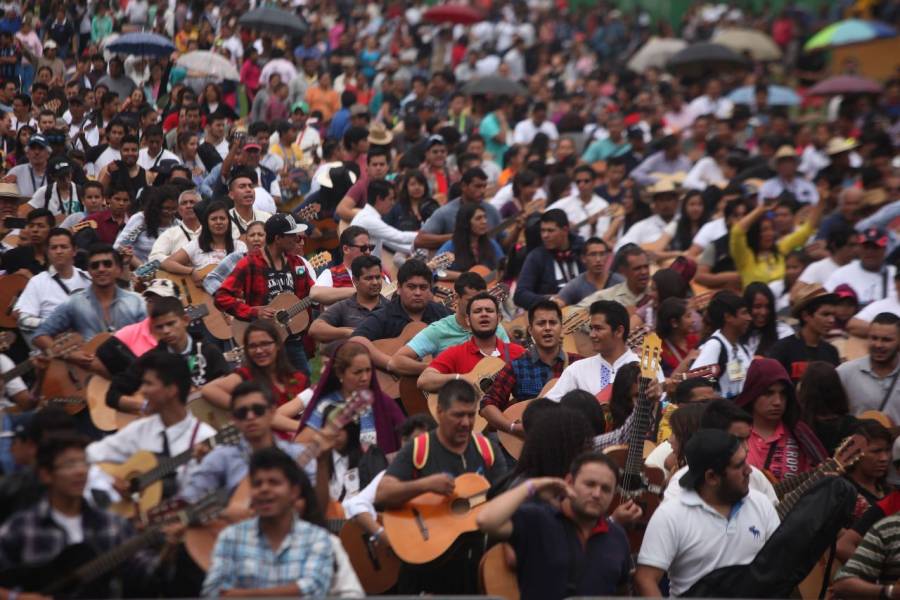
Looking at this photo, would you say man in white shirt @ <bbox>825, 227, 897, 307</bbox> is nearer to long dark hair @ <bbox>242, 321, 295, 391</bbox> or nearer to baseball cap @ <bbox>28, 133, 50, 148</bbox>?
long dark hair @ <bbox>242, 321, 295, 391</bbox>

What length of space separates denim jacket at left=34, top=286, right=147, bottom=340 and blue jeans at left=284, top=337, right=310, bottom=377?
1.45 meters

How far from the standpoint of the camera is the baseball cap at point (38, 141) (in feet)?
49.0

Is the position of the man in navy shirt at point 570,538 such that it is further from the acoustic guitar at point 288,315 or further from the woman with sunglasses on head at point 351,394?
the acoustic guitar at point 288,315

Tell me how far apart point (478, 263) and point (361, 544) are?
6054mm

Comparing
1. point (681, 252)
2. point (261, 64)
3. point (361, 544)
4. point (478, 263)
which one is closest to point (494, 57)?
point (261, 64)

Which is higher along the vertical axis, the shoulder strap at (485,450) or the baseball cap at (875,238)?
the baseball cap at (875,238)

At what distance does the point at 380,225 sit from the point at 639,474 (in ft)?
20.9

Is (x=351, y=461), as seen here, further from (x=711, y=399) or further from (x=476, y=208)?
(x=476, y=208)

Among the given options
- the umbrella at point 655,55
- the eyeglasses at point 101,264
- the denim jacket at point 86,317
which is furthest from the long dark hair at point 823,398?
the umbrella at point 655,55

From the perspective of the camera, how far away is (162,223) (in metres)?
13.7

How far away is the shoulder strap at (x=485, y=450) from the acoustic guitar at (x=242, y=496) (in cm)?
97

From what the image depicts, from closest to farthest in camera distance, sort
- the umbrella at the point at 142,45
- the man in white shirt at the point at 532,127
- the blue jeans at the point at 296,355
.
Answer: the blue jeans at the point at 296,355 < the umbrella at the point at 142,45 < the man in white shirt at the point at 532,127

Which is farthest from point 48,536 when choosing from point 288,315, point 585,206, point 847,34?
point 847,34

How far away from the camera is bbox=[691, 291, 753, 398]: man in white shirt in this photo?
36.4ft
